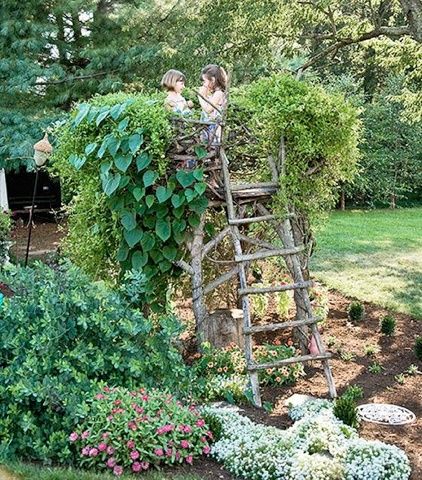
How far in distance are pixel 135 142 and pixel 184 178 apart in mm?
513

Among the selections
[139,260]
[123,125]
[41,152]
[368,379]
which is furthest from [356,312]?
[41,152]

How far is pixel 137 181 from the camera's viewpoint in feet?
19.4

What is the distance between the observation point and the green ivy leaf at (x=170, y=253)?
6.07 metres

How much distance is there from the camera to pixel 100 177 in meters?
6.15

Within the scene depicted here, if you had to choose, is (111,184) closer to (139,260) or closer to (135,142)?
(135,142)

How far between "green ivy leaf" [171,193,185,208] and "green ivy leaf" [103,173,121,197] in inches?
18.9

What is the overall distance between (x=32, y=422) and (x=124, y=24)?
1078cm

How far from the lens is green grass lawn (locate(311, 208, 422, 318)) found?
31.8 ft

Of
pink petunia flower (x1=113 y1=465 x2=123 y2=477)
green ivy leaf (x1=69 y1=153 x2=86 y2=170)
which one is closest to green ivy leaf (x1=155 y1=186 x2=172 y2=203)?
green ivy leaf (x1=69 y1=153 x2=86 y2=170)

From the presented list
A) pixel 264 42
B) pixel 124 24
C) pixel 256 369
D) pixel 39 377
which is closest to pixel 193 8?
pixel 124 24

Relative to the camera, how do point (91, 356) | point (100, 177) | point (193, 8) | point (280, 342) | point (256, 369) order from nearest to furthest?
point (91, 356)
point (256, 369)
point (100, 177)
point (280, 342)
point (193, 8)

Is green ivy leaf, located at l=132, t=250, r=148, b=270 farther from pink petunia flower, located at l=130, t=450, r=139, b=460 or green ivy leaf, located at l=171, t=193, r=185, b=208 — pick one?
pink petunia flower, located at l=130, t=450, r=139, b=460

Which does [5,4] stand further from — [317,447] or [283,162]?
[317,447]

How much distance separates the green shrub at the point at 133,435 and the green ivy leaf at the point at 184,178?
1987 millimetres
